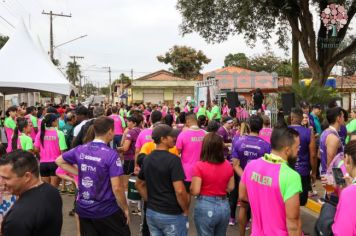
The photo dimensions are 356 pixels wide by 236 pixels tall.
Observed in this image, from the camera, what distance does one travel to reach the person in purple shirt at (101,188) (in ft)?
13.6

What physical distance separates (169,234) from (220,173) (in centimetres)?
82

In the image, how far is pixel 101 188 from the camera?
4.18m

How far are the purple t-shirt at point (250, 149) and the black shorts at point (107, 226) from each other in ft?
6.65

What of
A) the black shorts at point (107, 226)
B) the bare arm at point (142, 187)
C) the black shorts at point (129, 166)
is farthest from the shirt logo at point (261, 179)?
the black shorts at point (129, 166)

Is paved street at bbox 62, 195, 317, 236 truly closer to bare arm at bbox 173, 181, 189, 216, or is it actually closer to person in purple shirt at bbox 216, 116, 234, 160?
person in purple shirt at bbox 216, 116, 234, 160

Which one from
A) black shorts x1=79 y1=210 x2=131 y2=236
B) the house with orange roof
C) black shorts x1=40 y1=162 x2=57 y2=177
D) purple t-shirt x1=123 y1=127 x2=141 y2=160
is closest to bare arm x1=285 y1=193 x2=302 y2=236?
black shorts x1=79 y1=210 x2=131 y2=236

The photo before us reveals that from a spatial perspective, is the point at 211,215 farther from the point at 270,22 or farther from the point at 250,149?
the point at 270,22

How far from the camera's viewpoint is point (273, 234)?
3.43 m

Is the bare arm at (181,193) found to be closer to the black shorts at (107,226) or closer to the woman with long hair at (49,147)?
the black shorts at (107,226)

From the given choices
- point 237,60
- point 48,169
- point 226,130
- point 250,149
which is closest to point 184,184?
point 250,149

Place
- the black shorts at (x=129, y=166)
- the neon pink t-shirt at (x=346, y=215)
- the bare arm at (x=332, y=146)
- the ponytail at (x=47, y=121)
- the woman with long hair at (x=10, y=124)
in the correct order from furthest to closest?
1. the woman with long hair at (x=10, y=124)
2. the black shorts at (x=129, y=166)
3. the ponytail at (x=47, y=121)
4. the bare arm at (x=332, y=146)
5. the neon pink t-shirt at (x=346, y=215)

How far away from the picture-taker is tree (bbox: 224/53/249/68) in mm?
75438

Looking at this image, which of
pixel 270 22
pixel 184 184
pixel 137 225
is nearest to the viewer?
pixel 184 184

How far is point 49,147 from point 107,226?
362cm
